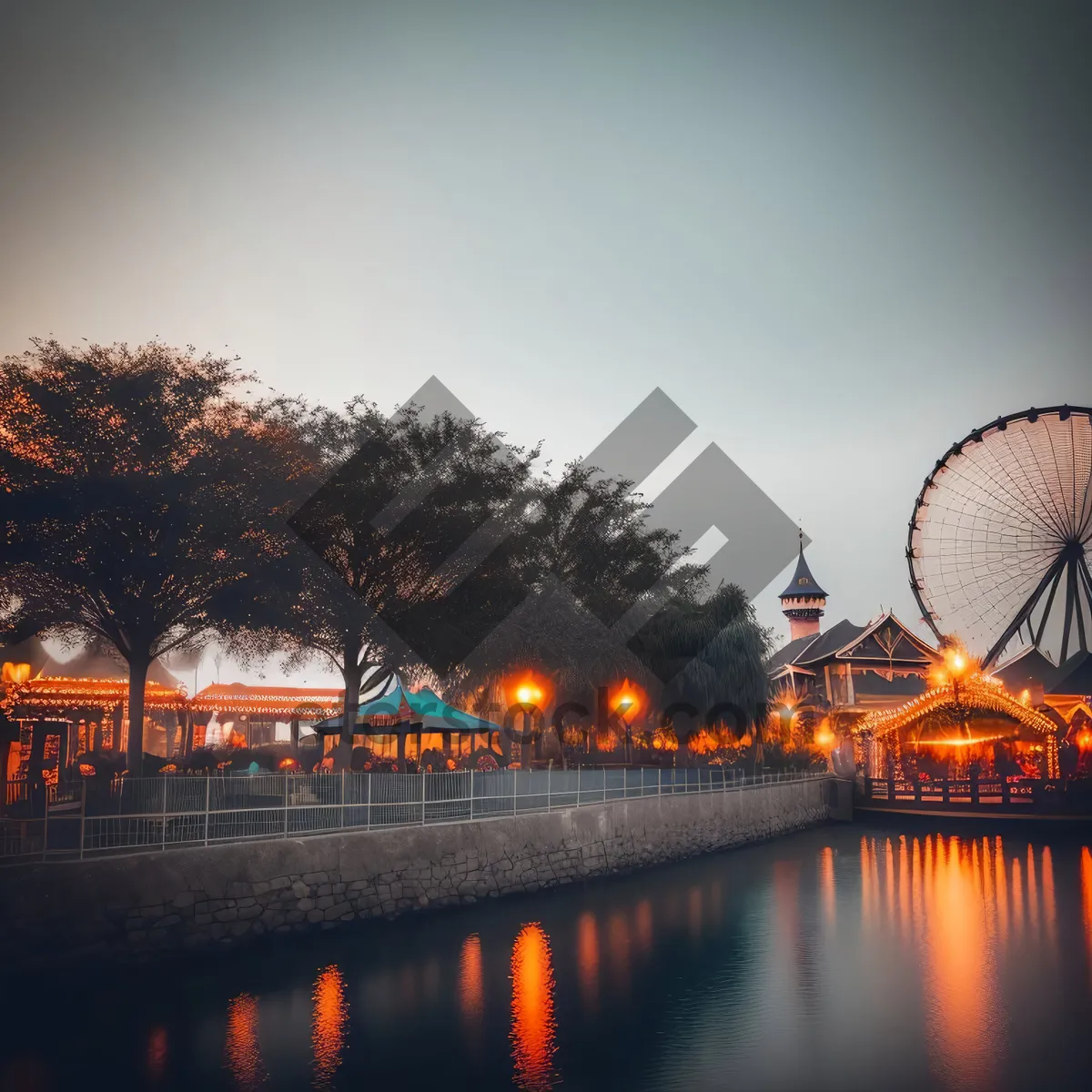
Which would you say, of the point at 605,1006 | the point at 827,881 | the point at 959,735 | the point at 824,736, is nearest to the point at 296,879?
the point at 605,1006

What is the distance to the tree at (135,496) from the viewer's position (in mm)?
24797

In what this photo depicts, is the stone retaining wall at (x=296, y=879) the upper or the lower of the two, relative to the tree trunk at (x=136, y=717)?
lower

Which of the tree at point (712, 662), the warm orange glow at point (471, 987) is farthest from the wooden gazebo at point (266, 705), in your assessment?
the warm orange glow at point (471, 987)

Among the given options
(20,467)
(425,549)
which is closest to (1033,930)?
(425,549)

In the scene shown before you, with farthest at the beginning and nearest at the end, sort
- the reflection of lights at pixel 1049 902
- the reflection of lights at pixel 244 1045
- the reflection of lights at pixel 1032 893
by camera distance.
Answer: the reflection of lights at pixel 1032 893
the reflection of lights at pixel 1049 902
the reflection of lights at pixel 244 1045

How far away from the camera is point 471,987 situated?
16.6 meters

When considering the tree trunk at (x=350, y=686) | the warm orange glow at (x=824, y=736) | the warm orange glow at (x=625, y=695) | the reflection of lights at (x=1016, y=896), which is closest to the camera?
the reflection of lights at (x=1016, y=896)

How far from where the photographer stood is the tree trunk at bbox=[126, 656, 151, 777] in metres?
25.4

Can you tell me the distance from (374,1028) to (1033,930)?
1534cm

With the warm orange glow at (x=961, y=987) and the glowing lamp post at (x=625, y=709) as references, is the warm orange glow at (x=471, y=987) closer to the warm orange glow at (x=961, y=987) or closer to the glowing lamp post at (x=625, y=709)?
the warm orange glow at (x=961, y=987)

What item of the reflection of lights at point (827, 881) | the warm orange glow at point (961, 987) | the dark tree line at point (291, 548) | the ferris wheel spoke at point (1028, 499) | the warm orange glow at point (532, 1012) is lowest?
the reflection of lights at point (827, 881)

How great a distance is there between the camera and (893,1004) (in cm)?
1600

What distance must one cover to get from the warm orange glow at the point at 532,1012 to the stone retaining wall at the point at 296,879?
9.85ft

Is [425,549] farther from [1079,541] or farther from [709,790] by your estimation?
[1079,541]
